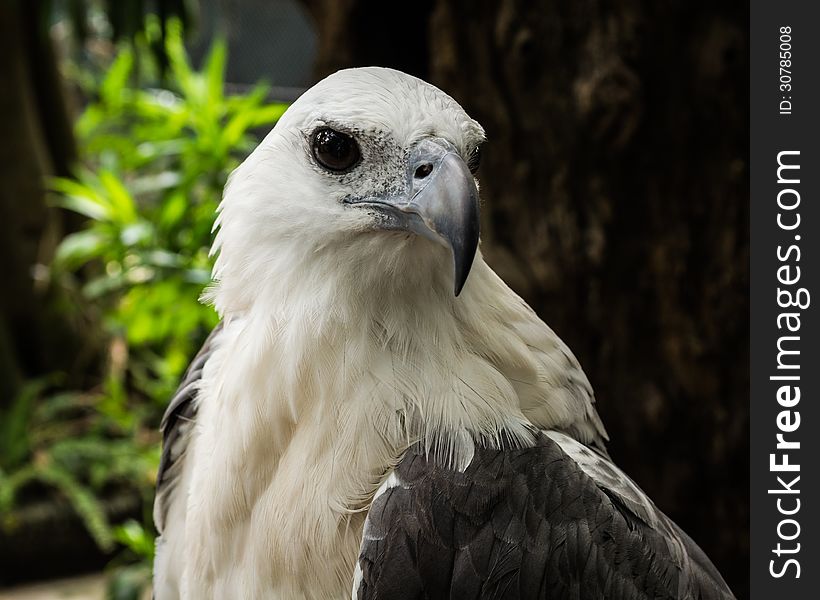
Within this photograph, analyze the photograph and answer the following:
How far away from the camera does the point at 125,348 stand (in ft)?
22.0

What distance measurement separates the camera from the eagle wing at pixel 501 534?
5.07ft

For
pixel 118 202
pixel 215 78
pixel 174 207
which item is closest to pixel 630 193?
pixel 174 207

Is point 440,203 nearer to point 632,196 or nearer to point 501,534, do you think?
point 501,534

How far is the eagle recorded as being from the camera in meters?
1.56

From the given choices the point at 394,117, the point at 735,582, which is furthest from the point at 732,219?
the point at 394,117

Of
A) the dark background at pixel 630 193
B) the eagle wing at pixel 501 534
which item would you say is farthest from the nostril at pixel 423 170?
the dark background at pixel 630 193

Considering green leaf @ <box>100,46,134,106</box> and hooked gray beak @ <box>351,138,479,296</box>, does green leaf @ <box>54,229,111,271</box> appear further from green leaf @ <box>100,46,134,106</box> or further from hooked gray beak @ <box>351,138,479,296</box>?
hooked gray beak @ <box>351,138,479,296</box>

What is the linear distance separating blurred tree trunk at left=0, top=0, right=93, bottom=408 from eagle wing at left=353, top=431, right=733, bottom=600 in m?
5.51

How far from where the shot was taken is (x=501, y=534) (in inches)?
62.6

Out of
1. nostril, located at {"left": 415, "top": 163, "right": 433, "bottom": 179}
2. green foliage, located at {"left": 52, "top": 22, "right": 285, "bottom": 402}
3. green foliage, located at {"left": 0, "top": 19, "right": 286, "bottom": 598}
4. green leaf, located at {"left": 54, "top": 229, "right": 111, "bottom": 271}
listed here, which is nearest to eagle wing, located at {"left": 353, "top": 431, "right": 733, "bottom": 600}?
nostril, located at {"left": 415, "top": 163, "right": 433, "bottom": 179}

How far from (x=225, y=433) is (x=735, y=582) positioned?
2.66 meters

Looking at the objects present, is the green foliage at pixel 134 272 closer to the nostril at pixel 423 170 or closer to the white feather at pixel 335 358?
the white feather at pixel 335 358
